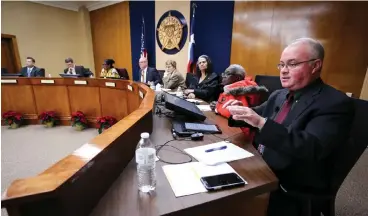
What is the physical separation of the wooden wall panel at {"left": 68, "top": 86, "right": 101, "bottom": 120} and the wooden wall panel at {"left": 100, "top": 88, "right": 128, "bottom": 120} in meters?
0.11

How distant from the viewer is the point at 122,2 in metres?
5.66

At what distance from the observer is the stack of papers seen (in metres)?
0.77

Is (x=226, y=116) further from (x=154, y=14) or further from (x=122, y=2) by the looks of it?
(x=122, y=2)

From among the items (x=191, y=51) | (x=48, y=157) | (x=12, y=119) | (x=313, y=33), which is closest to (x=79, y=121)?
(x=48, y=157)

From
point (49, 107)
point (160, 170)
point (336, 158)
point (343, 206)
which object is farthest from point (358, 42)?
point (49, 107)

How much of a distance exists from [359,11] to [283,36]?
1.04 metres

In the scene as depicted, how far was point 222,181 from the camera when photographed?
815 millimetres

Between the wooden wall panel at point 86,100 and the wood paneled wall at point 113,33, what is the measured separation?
100 inches

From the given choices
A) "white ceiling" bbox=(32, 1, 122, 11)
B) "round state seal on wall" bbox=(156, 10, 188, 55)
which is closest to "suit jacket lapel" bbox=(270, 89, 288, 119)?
"round state seal on wall" bbox=(156, 10, 188, 55)

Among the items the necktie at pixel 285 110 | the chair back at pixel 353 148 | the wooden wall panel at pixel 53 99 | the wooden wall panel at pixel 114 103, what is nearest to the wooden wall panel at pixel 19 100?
the wooden wall panel at pixel 53 99

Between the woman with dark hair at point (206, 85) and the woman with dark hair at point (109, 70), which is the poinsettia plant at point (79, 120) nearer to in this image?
the woman with dark hair at point (109, 70)

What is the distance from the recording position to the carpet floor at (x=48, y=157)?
185cm

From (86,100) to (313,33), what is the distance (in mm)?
4064

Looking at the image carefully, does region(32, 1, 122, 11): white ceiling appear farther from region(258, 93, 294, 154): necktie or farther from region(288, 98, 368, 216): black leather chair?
region(288, 98, 368, 216): black leather chair
